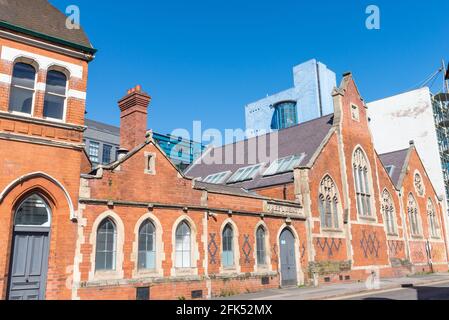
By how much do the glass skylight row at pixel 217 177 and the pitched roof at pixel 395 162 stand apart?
1535cm

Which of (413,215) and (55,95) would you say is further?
(413,215)

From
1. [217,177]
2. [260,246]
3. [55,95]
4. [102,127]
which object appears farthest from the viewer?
[102,127]

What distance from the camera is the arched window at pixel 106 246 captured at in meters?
14.4

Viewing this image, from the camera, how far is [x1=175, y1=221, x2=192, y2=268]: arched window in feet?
54.6

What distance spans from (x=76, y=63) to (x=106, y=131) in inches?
1583

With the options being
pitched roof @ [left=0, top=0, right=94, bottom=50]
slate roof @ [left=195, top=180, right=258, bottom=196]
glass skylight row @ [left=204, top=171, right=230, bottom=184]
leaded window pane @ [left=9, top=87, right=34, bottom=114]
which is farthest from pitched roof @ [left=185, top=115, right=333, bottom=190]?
leaded window pane @ [left=9, top=87, right=34, bottom=114]

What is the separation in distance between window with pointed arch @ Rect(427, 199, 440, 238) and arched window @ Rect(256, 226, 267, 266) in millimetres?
23985

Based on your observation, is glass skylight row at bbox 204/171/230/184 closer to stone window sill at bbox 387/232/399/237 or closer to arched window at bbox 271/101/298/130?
stone window sill at bbox 387/232/399/237

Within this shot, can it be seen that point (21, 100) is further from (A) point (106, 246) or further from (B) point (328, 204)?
(B) point (328, 204)

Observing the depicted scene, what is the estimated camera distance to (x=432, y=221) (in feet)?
123

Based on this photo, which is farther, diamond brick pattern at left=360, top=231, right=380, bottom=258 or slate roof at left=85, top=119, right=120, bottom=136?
slate roof at left=85, top=119, right=120, bottom=136

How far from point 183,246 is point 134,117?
6.49 m

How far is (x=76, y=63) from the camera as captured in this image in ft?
48.8

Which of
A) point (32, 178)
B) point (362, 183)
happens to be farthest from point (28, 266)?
point (362, 183)
